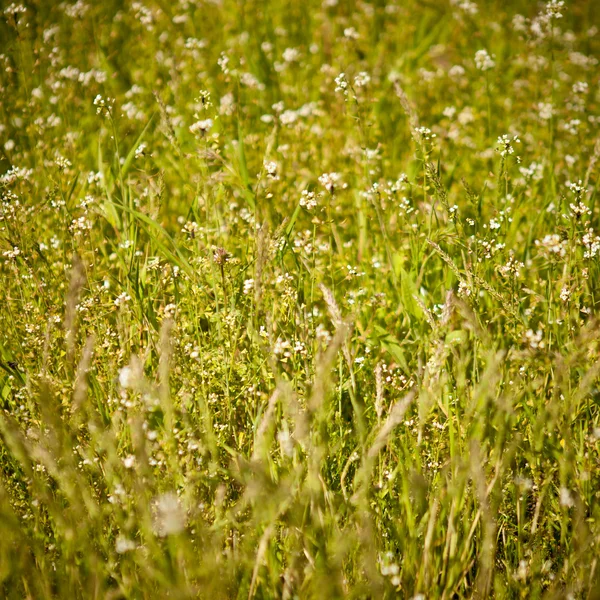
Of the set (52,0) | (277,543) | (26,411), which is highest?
(52,0)

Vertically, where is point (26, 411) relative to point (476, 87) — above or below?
below

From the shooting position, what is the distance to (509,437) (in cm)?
193

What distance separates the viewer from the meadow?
4.82 feet

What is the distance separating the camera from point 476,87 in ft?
15.6

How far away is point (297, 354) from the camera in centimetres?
233

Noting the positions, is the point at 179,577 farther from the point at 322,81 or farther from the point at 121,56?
the point at 121,56

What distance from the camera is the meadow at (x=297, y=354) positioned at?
1.47 metres

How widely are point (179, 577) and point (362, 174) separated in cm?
269

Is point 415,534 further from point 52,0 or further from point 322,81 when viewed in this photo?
point 52,0

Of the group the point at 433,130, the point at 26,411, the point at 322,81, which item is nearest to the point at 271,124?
the point at 322,81

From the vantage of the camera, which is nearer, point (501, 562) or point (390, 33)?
point (501, 562)

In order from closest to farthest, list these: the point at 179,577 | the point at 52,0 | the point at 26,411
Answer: the point at 179,577, the point at 26,411, the point at 52,0

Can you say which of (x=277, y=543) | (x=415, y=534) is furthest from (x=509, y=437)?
(x=277, y=543)

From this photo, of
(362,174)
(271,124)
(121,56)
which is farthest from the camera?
(121,56)
